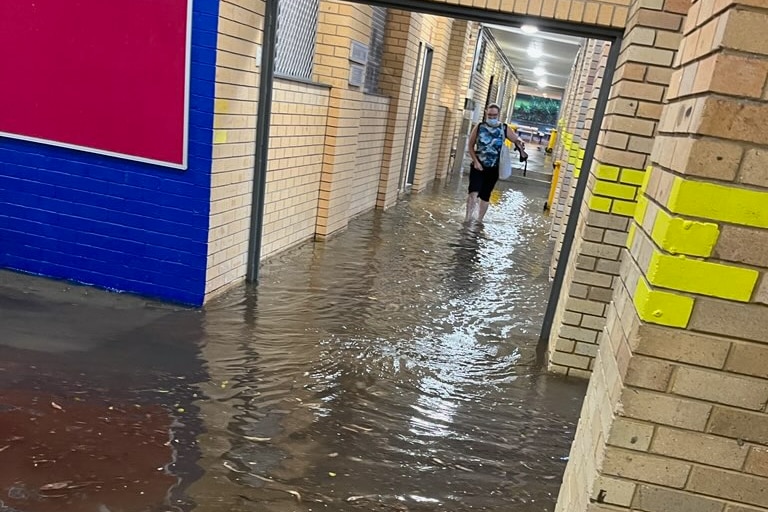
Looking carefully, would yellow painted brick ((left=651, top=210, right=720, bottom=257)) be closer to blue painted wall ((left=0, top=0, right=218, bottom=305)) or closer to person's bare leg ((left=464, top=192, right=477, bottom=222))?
blue painted wall ((left=0, top=0, right=218, bottom=305))

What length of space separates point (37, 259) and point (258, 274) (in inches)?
66.9

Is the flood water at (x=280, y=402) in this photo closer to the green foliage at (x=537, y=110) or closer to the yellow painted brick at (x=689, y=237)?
the yellow painted brick at (x=689, y=237)

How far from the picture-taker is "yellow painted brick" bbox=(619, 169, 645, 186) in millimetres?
3673

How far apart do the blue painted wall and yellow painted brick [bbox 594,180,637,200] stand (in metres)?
2.59

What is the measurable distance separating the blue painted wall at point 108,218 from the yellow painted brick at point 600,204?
8.45 feet

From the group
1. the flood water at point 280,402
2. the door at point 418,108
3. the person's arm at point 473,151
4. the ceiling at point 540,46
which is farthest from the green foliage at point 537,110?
the flood water at point 280,402

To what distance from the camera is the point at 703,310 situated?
149 centimetres

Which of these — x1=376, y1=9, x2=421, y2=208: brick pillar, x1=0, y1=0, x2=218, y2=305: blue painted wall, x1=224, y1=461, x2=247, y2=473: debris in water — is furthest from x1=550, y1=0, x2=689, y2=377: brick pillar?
x1=376, y1=9, x2=421, y2=208: brick pillar

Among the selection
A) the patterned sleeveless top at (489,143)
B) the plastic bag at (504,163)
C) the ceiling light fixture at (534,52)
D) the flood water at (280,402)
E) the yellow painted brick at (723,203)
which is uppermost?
the ceiling light fixture at (534,52)

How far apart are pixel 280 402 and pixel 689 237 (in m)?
2.38

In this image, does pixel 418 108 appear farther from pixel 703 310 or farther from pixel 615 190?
pixel 703 310

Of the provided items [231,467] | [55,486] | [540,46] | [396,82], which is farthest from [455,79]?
[55,486]

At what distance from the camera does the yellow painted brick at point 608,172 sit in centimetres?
369

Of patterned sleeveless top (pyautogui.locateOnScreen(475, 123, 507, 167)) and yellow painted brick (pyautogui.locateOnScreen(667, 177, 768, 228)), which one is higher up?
yellow painted brick (pyautogui.locateOnScreen(667, 177, 768, 228))
